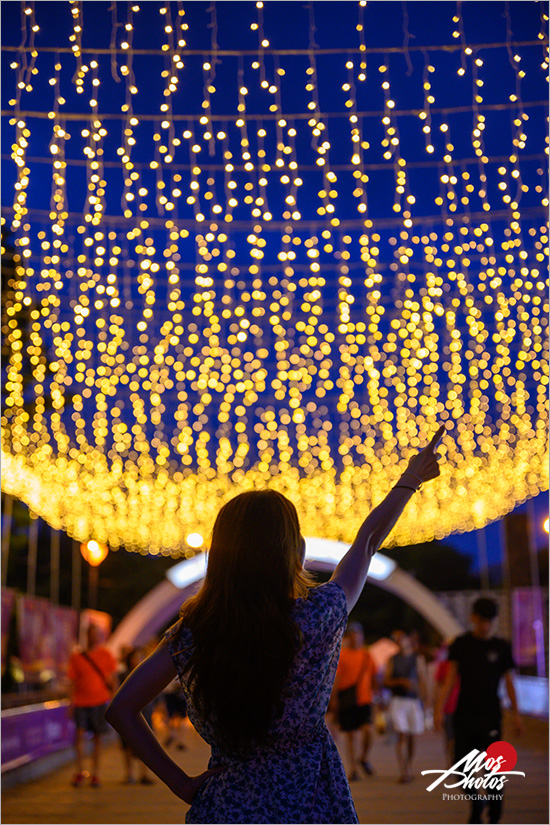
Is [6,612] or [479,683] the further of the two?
[6,612]

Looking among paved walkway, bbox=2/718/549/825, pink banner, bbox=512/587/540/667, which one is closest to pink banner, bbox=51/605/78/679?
paved walkway, bbox=2/718/549/825

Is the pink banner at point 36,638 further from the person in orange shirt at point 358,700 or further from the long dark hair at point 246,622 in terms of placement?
the long dark hair at point 246,622

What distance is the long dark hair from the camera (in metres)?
1.85

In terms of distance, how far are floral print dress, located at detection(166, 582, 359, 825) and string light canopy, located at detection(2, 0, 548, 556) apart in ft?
14.9

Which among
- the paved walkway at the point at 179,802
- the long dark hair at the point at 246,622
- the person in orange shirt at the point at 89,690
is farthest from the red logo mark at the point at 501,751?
the person in orange shirt at the point at 89,690

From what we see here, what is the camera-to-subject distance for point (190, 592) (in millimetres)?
24141

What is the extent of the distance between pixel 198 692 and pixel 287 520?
16.1 inches

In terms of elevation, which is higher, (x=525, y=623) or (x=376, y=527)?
(x=376, y=527)

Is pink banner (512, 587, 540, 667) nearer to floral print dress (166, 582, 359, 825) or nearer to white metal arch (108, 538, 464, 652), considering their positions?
white metal arch (108, 538, 464, 652)

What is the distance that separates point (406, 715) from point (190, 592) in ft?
50.9

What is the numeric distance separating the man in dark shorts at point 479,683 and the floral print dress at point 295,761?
3.78m

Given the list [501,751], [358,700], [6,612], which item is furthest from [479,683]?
[6,612]

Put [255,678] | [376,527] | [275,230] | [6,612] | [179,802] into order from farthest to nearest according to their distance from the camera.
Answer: [6,612], [275,230], [179,802], [376,527], [255,678]

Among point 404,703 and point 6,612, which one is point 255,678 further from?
point 6,612
